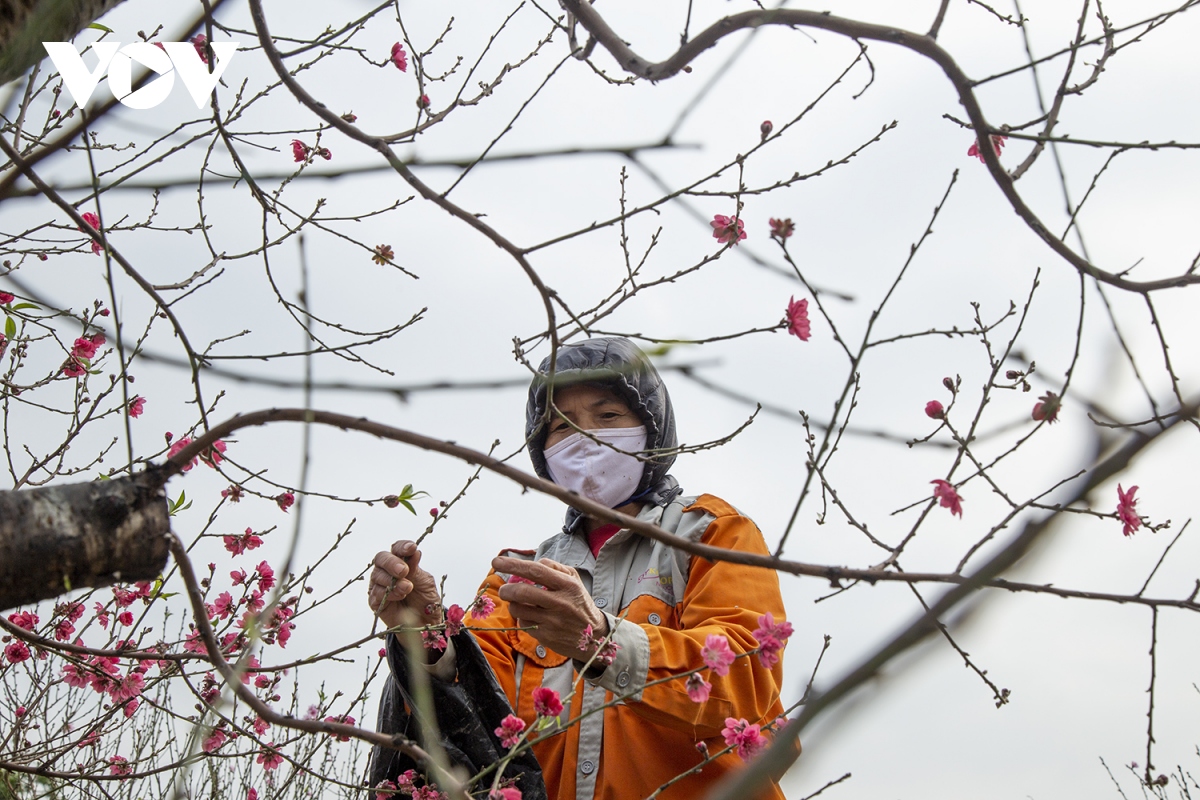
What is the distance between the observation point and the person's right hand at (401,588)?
2.29 meters

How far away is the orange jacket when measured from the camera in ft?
7.05

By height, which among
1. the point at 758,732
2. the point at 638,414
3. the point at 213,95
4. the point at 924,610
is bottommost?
the point at 924,610

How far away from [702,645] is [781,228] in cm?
96

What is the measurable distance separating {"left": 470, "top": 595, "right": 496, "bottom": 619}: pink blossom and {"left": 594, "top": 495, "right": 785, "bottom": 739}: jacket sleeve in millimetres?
416

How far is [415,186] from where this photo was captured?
1.44 metres

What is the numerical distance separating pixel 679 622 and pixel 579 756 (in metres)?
0.42

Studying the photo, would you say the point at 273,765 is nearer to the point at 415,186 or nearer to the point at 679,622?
the point at 679,622

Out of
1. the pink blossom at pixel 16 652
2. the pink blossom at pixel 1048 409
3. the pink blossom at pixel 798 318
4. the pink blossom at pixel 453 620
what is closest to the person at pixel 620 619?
the pink blossom at pixel 453 620

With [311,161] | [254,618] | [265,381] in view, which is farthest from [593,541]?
[254,618]

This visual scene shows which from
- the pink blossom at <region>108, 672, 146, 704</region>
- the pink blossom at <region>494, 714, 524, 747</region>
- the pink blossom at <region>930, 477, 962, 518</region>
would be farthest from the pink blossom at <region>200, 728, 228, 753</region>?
the pink blossom at <region>930, 477, 962, 518</region>

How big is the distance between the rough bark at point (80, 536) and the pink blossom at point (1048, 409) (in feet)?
4.13

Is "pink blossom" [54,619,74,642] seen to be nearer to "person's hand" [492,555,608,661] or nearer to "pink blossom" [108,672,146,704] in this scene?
"pink blossom" [108,672,146,704]

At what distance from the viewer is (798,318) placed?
198 cm

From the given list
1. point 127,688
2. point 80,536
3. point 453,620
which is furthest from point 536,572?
point 127,688
